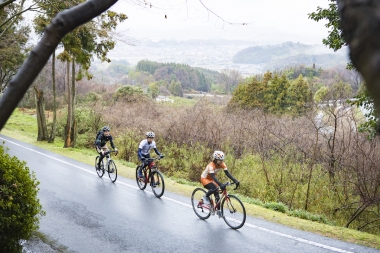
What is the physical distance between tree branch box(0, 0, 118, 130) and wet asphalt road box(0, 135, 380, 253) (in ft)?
20.3

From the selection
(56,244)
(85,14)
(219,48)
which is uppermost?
(219,48)

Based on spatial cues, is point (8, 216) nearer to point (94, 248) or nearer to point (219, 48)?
point (94, 248)

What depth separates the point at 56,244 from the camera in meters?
7.36

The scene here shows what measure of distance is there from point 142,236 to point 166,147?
44.3ft

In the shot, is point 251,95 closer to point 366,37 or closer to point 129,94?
point 129,94

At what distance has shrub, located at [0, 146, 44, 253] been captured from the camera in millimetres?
5633

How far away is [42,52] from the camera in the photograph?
68.7 inches

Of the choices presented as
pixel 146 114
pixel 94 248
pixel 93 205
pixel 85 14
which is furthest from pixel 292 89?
pixel 85 14

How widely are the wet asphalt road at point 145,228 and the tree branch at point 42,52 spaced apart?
620 cm

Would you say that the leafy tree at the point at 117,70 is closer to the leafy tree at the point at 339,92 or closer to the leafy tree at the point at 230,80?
the leafy tree at the point at 230,80

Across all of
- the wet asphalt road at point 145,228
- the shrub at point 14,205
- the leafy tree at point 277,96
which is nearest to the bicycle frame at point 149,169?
the wet asphalt road at point 145,228

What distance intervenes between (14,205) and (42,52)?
15.7ft

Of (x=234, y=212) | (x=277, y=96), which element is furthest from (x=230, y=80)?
(x=234, y=212)

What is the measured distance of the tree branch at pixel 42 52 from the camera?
1691 millimetres
